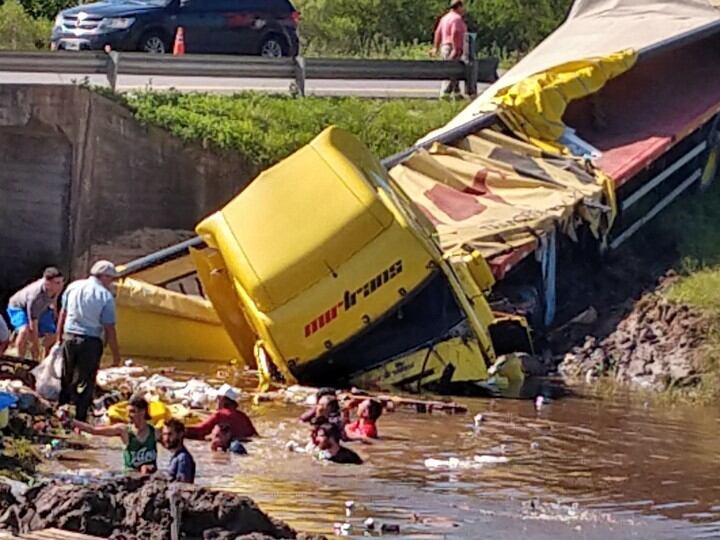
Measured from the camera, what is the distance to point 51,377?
622 inches

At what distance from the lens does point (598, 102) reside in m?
24.2

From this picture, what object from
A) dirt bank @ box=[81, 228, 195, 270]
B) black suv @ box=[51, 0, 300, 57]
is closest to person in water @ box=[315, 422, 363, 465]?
dirt bank @ box=[81, 228, 195, 270]

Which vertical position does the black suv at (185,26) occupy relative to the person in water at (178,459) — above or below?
above

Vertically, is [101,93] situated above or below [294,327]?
above

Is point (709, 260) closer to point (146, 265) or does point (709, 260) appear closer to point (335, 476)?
point (146, 265)

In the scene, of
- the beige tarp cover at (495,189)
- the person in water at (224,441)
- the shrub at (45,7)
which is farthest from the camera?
the shrub at (45,7)

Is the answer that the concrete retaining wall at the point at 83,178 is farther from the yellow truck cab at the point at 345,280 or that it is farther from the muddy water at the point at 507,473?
the muddy water at the point at 507,473

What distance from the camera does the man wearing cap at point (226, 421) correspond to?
1527 centimetres

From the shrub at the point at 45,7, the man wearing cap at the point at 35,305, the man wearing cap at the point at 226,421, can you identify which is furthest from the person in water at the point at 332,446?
the shrub at the point at 45,7

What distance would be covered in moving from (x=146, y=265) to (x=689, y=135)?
688 cm

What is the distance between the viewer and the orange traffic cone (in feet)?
95.5

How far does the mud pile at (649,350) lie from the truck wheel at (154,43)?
38.1 feet

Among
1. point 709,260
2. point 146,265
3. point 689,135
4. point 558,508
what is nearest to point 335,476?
point 558,508

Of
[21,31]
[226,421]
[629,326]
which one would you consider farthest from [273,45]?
[226,421]
